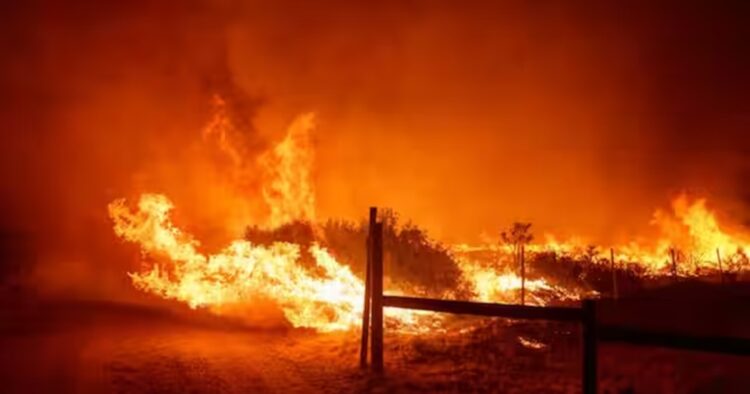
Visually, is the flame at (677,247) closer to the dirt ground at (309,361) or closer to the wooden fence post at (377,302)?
the dirt ground at (309,361)

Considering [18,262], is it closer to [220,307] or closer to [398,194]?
[220,307]

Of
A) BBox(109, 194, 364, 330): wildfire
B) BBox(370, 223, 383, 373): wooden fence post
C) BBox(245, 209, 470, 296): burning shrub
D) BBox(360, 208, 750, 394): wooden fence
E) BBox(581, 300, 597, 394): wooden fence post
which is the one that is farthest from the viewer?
BBox(245, 209, 470, 296): burning shrub

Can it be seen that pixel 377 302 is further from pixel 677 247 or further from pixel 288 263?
pixel 677 247

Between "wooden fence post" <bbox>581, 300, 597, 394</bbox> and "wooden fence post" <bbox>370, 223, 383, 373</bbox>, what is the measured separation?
3.84 meters

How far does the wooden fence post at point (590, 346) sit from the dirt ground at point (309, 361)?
270 centimetres

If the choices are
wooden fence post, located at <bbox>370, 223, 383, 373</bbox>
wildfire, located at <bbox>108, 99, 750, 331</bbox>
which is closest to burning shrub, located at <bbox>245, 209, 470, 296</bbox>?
wildfire, located at <bbox>108, 99, 750, 331</bbox>

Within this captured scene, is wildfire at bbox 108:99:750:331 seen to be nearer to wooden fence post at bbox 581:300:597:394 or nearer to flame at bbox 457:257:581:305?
flame at bbox 457:257:581:305

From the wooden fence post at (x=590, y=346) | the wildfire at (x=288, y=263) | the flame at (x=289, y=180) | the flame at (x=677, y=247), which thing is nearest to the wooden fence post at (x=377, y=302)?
the wooden fence post at (x=590, y=346)

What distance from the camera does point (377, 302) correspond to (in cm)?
1029

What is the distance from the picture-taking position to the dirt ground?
9766 millimetres

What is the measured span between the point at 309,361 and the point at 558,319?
18.7ft

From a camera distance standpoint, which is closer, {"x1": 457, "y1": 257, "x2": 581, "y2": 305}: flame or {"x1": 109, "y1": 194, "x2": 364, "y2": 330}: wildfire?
{"x1": 109, "y1": 194, "x2": 364, "y2": 330}: wildfire

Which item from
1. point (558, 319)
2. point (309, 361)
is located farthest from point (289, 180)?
point (558, 319)

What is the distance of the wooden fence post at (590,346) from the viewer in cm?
734
